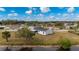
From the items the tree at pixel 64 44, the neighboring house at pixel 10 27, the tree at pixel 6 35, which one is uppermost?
the neighboring house at pixel 10 27

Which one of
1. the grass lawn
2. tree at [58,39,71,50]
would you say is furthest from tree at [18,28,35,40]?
tree at [58,39,71,50]

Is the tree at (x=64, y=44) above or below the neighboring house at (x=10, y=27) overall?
below

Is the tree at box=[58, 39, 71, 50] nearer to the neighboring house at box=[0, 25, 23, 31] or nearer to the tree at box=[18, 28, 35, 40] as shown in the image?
Answer: the tree at box=[18, 28, 35, 40]

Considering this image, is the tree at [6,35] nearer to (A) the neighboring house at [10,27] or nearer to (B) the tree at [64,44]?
(A) the neighboring house at [10,27]

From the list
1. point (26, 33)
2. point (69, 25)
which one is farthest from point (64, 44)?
point (26, 33)

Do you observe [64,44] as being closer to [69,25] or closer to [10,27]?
[69,25]

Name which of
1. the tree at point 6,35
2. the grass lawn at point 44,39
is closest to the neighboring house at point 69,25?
the grass lawn at point 44,39
